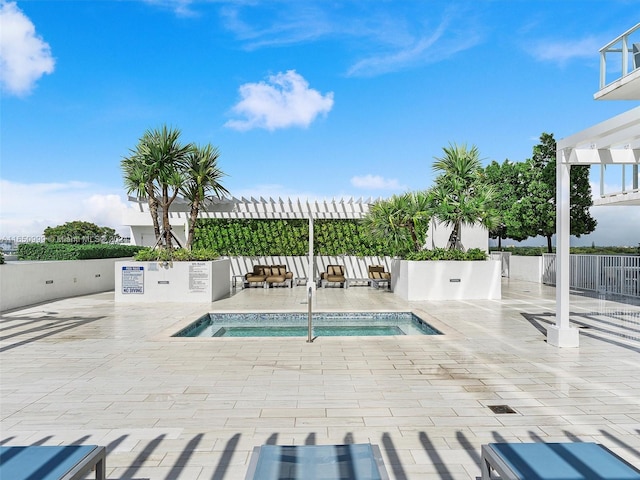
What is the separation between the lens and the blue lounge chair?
1.95m

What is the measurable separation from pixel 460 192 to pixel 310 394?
9708 millimetres

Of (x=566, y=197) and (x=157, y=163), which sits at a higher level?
(x=157, y=163)

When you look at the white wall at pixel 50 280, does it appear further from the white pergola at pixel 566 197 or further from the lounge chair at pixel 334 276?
the white pergola at pixel 566 197

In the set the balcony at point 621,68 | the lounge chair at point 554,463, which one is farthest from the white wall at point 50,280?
the balcony at point 621,68

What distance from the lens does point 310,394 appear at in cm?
428

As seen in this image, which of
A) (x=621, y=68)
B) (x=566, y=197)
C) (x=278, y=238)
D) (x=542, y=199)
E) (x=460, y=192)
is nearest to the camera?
(x=566, y=197)

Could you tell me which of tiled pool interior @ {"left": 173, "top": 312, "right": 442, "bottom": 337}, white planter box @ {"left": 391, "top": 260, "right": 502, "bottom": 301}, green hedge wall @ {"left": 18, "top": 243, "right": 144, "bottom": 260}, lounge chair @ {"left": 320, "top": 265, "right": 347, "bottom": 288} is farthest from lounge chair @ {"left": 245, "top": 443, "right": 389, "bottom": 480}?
green hedge wall @ {"left": 18, "top": 243, "right": 144, "bottom": 260}

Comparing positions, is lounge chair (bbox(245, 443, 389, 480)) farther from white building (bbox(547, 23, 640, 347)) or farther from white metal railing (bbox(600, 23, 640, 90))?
white metal railing (bbox(600, 23, 640, 90))

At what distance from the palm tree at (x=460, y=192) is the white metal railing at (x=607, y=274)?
17.1 ft

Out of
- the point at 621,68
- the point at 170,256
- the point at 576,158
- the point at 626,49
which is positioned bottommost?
the point at 170,256

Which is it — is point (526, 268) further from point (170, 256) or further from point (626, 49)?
point (170, 256)

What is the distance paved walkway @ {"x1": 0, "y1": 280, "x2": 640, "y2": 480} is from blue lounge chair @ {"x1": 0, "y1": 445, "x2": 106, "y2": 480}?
0.67 meters

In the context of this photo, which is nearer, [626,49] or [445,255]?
[626,49]

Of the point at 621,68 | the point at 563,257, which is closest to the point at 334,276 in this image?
the point at 563,257
